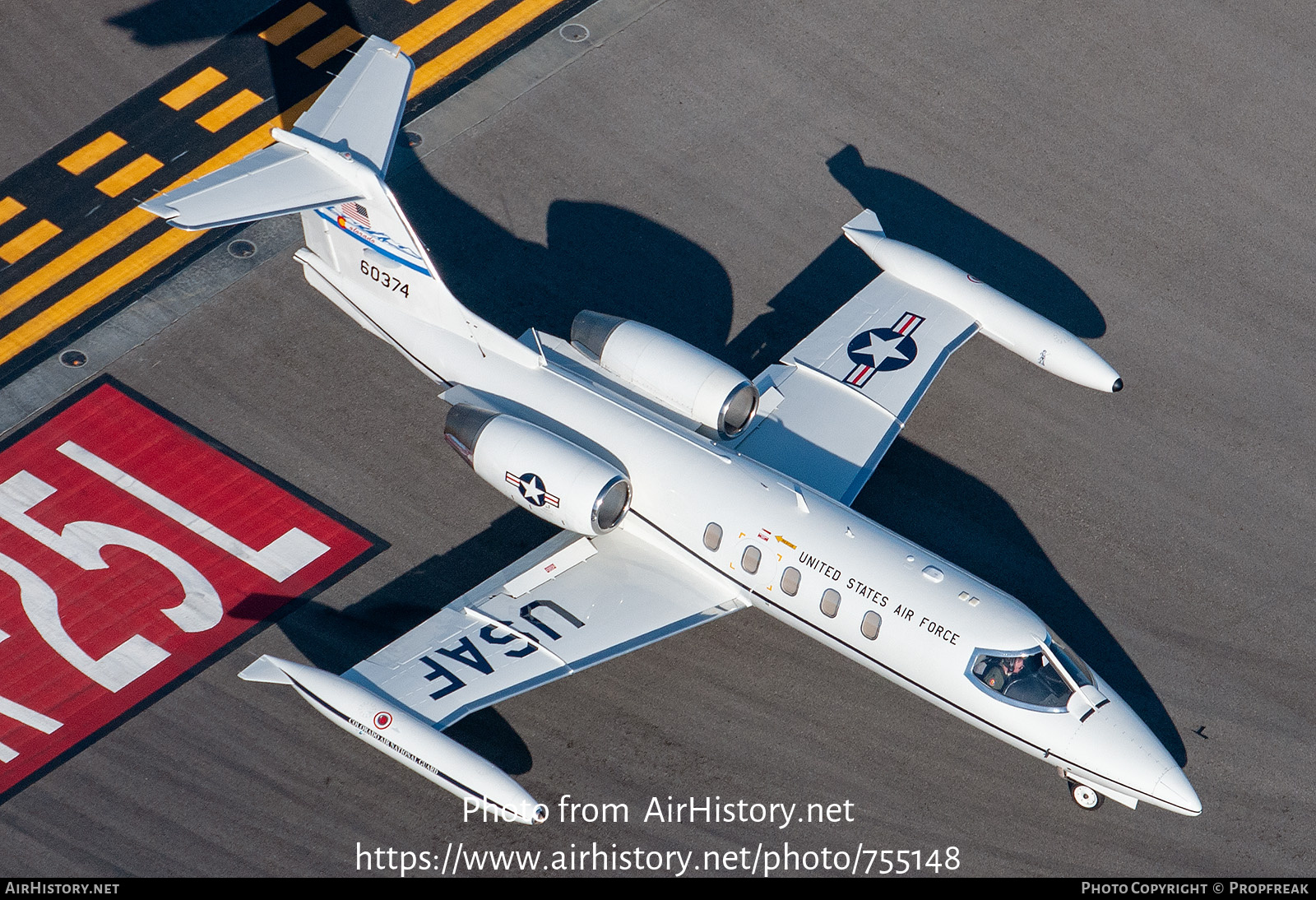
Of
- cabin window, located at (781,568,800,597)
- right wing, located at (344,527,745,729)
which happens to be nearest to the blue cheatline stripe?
right wing, located at (344,527,745,729)

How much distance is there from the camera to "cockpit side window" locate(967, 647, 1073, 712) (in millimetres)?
21203

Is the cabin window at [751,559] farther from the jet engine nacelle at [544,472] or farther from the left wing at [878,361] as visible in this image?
the left wing at [878,361]

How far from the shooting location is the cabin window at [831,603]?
21984 mm

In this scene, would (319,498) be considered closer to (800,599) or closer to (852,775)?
(800,599)

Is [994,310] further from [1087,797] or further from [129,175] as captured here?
[129,175]

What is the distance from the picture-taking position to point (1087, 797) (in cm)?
2238

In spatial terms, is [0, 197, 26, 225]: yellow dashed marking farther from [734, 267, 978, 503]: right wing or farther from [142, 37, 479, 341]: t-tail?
[734, 267, 978, 503]: right wing

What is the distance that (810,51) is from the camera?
33.1 metres

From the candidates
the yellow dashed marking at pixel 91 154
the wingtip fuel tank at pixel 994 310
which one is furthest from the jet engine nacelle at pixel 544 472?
the yellow dashed marking at pixel 91 154

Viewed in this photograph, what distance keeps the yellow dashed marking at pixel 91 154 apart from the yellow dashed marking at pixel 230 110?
182 cm

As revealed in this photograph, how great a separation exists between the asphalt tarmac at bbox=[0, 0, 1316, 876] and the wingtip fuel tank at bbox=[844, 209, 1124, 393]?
1454 millimetres

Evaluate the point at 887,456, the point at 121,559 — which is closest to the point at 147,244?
the point at 121,559

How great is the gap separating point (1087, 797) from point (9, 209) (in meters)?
24.4
